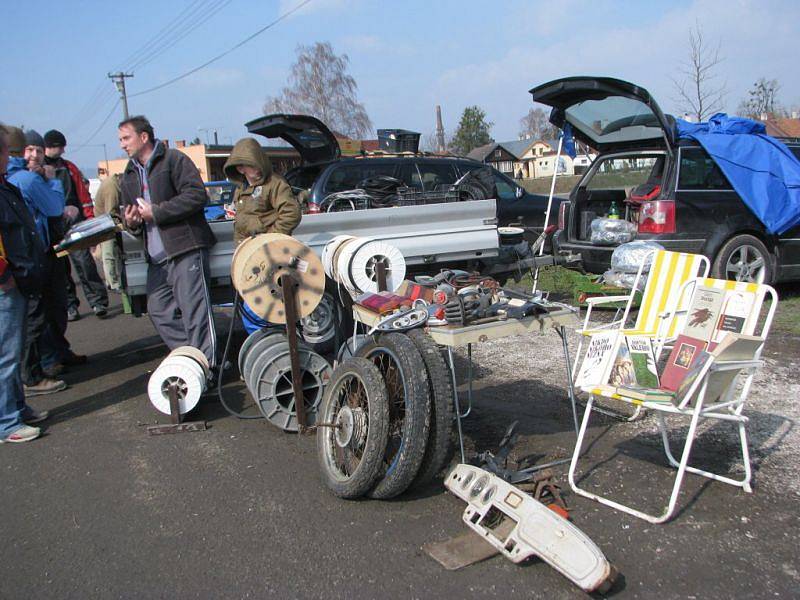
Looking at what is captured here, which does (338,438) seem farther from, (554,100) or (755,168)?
(755,168)

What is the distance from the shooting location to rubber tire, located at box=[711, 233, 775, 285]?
23.7 feet

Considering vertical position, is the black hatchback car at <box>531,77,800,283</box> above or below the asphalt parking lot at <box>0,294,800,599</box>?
above

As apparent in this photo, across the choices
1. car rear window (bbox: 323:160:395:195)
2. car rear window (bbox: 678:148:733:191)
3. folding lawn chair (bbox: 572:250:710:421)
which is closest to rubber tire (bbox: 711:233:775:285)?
car rear window (bbox: 678:148:733:191)

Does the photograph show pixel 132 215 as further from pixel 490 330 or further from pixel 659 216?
pixel 659 216

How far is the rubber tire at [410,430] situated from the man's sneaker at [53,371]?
3.87 m

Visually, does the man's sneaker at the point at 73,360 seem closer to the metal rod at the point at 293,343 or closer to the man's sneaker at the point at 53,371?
the man's sneaker at the point at 53,371

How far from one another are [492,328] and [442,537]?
3.37 feet

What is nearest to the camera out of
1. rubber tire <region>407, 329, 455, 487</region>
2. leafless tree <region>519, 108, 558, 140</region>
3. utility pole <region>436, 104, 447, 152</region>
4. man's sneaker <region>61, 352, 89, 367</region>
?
rubber tire <region>407, 329, 455, 487</region>

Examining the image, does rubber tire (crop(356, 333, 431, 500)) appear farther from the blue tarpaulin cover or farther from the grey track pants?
the blue tarpaulin cover

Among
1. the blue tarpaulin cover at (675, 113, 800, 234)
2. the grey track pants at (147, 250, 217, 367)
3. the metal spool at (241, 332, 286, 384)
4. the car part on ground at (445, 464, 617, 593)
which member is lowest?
the car part on ground at (445, 464, 617, 593)

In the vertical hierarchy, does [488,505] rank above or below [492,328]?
below

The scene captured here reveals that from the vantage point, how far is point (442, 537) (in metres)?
3.01

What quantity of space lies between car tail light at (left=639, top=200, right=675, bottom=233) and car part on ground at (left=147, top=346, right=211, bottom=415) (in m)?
5.13

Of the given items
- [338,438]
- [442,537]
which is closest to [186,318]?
[338,438]
